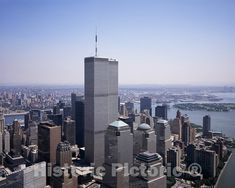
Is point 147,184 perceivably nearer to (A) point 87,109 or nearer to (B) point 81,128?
(A) point 87,109

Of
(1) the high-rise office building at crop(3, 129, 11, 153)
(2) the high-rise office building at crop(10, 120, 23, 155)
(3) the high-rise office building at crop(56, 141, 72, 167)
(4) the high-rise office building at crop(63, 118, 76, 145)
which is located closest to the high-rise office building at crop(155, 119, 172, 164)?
A: (3) the high-rise office building at crop(56, 141, 72, 167)

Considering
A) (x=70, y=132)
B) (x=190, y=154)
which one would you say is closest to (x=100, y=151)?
(x=70, y=132)

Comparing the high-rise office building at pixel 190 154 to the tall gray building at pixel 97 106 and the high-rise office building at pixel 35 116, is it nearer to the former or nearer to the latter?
the tall gray building at pixel 97 106

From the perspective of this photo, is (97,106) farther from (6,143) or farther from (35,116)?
(35,116)

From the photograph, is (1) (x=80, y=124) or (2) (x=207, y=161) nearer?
(2) (x=207, y=161)

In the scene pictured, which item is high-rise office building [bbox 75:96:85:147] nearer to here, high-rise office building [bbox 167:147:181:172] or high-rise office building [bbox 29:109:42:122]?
high-rise office building [bbox 167:147:181:172]

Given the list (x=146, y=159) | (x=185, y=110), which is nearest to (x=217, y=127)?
(x=185, y=110)

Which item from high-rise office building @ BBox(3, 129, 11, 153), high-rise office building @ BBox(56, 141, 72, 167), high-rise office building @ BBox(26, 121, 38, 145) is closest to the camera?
high-rise office building @ BBox(56, 141, 72, 167)

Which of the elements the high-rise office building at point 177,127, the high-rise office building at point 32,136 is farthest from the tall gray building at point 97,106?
the high-rise office building at point 177,127
